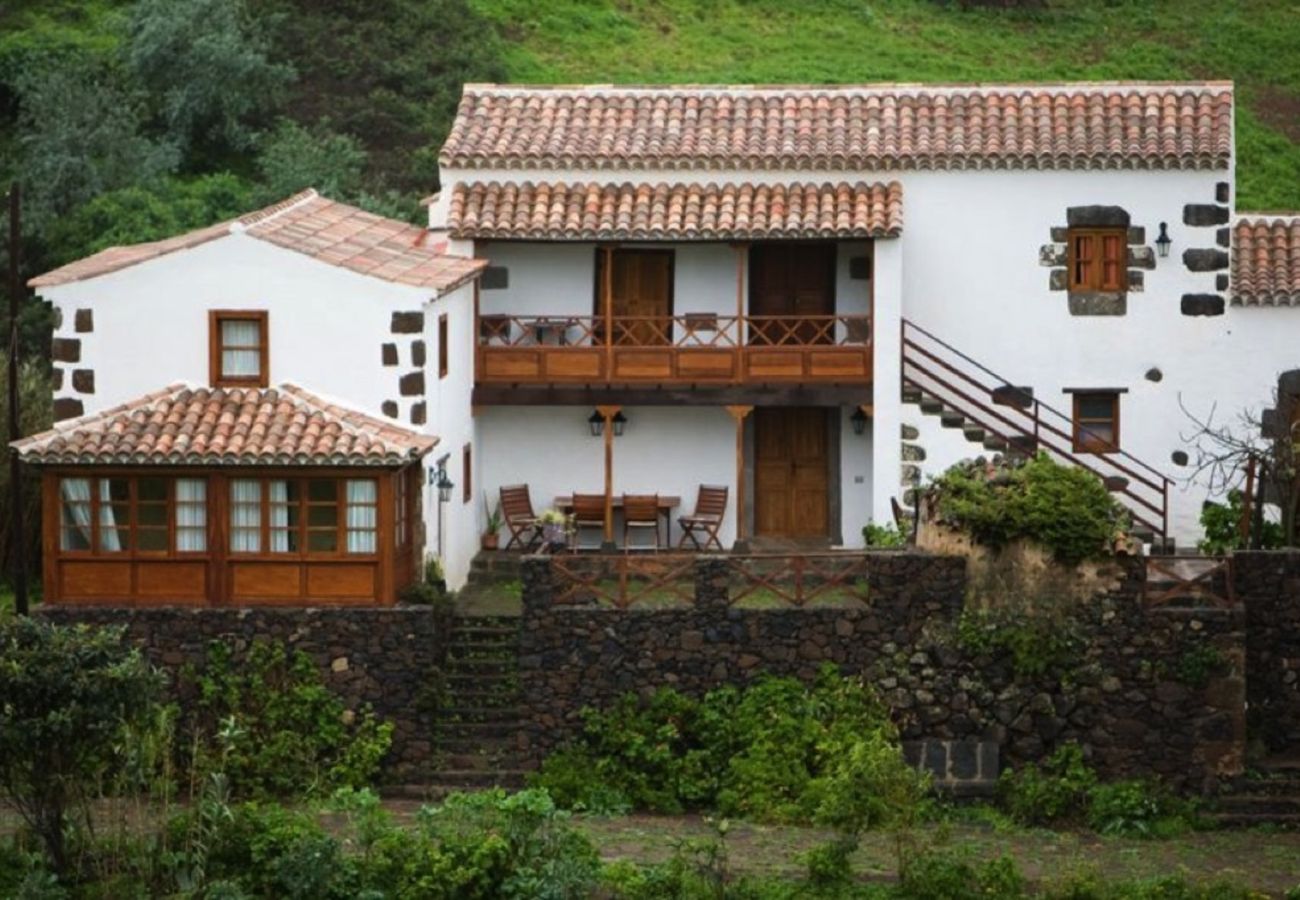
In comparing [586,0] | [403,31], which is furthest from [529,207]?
[586,0]

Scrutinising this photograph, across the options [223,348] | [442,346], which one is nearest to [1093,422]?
[442,346]

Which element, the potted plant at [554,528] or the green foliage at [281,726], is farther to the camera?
A: the potted plant at [554,528]

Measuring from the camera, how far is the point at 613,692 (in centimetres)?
4325

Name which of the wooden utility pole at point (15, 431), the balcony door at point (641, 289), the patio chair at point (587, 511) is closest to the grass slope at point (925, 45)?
the balcony door at point (641, 289)

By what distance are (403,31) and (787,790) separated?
3116cm

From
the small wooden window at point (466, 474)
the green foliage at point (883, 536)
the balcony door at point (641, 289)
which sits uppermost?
the balcony door at point (641, 289)

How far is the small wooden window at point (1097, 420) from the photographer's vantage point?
49750 millimetres

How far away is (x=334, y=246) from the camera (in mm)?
45812

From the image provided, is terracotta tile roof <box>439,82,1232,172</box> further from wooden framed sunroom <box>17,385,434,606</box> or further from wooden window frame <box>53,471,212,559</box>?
wooden window frame <box>53,471,212,559</box>

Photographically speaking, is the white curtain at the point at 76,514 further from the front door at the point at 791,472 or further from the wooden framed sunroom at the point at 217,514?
the front door at the point at 791,472

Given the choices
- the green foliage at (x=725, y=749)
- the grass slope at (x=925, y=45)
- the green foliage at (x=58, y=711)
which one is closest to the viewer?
the green foliage at (x=58, y=711)

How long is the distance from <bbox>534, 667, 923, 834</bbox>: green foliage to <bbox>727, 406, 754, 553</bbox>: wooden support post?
512 cm

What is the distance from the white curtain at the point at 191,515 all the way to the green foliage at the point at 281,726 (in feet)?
4.75

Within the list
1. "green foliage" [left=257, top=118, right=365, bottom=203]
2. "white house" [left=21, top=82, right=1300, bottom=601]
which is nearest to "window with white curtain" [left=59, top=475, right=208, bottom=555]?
"white house" [left=21, top=82, right=1300, bottom=601]
